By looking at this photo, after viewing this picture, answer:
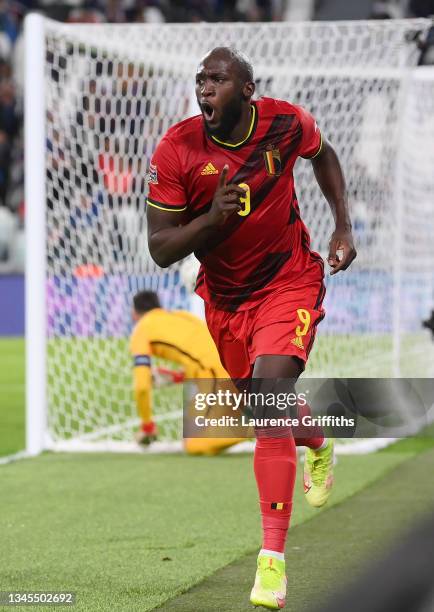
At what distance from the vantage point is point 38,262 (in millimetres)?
6672

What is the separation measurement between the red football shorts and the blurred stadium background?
2.39 feet

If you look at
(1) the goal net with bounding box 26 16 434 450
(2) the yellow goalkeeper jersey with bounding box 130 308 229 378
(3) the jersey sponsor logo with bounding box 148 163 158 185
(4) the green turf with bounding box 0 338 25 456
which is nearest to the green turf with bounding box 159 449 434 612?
(3) the jersey sponsor logo with bounding box 148 163 158 185

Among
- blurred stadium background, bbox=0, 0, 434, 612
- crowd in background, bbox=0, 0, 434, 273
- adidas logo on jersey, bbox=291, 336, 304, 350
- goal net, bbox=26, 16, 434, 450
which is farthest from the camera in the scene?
crowd in background, bbox=0, 0, 434, 273

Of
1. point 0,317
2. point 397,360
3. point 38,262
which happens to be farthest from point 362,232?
point 0,317

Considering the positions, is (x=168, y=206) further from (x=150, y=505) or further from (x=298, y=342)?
(x=150, y=505)

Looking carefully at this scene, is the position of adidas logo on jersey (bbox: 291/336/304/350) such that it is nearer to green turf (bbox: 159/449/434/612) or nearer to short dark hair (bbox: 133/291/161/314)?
green turf (bbox: 159/449/434/612)

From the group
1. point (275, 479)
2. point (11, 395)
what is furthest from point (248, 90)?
point (11, 395)

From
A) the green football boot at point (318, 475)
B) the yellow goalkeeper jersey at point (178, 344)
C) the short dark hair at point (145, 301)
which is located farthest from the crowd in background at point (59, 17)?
the green football boot at point (318, 475)

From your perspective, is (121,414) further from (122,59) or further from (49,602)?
(49,602)

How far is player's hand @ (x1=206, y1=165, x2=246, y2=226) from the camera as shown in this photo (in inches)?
120

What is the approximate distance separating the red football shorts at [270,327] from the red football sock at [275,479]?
0.25 m

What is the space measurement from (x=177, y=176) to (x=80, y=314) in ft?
19.0

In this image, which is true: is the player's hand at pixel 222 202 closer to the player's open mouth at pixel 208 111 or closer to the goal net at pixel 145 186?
the player's open mouth at pixel 208 111

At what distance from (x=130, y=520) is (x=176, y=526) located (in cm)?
24
